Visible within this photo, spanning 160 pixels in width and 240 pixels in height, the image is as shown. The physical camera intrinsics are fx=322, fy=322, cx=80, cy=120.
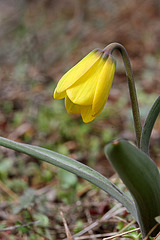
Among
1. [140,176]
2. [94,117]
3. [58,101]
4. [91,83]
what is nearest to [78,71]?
[91,83]

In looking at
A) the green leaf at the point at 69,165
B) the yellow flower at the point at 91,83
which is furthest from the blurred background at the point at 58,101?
the yellow flower at the point at 91,83

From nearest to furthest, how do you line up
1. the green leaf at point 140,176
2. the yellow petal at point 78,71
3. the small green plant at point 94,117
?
the green leaf at point 140,176 < the small green plant at point 94,117 < the yellow petal at point 78,71

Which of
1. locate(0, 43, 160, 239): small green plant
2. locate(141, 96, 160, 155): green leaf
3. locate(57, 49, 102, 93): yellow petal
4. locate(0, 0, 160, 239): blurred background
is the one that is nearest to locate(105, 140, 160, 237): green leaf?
locate(0, 43, 160, 239): small green plant

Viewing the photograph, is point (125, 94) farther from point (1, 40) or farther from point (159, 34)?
point (1, 40)

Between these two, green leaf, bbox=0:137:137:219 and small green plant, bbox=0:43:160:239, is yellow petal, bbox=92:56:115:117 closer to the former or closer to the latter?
small green plant, bbox=0:43:160:239

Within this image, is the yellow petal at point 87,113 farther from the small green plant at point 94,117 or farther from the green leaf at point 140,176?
the green leaf at point 140,176

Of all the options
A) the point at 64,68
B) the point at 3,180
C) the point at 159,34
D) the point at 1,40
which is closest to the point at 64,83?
the point at 3,180

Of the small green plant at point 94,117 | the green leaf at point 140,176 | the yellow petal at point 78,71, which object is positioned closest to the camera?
the green leaf at point 140,176

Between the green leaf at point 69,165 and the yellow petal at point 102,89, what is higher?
the yellow petal at point 102,89
